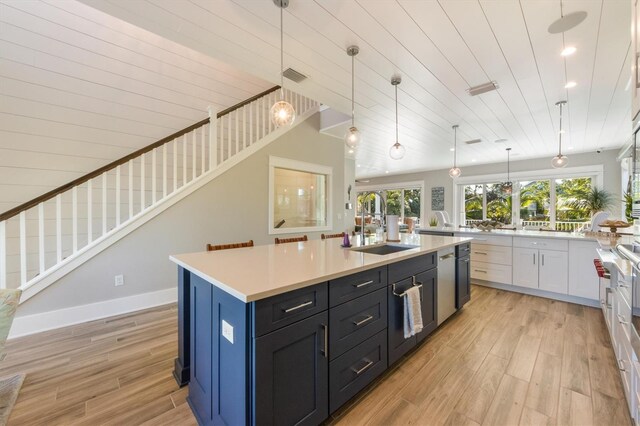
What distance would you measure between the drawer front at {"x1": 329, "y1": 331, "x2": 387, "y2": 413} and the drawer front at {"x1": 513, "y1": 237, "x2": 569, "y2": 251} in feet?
10.1

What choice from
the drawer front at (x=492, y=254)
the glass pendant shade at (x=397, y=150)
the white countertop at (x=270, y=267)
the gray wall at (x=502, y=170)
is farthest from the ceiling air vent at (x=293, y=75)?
the gray wall at (x=502, y=170)

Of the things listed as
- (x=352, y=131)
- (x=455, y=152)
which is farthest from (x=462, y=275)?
(x=455, y=152)

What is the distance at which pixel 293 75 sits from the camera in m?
2.67

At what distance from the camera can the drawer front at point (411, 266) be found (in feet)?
6.06

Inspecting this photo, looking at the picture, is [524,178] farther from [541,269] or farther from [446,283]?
[446,283]

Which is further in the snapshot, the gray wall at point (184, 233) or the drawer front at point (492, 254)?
the drawer front at point (492, 254)

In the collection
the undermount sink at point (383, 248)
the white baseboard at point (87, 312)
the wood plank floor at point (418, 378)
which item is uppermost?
the undermount sink at point (383, 248)

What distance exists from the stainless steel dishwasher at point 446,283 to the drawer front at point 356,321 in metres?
1.02

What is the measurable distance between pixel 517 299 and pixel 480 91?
9.09ft

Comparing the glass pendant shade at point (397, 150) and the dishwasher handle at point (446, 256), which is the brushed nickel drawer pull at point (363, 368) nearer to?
the dishwasher handle at point (446, 256)

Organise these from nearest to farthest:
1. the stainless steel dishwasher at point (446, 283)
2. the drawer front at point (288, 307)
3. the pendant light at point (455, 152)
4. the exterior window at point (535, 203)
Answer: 1. the drawer front at point (288, 307)
2. the stainless steel dishwasher at point (446, 283)
3. the pendant light at point (455, 152)
4. the exterior window at point (535, 203)

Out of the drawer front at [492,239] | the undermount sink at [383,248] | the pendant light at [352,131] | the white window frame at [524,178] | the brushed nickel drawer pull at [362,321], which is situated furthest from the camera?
the white window frame at [524,178]

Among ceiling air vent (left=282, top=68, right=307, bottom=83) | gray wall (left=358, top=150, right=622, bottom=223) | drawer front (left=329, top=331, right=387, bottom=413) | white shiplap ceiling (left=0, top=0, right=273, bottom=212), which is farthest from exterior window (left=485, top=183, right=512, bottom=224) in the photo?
white shiplap ceiling (left=0, top=0, right=273, bottom=212)

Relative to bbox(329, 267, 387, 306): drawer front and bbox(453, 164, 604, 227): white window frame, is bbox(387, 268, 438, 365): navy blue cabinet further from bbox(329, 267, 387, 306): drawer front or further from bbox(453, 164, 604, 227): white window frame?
bbox(453, 164, 604, 227): white window frame
